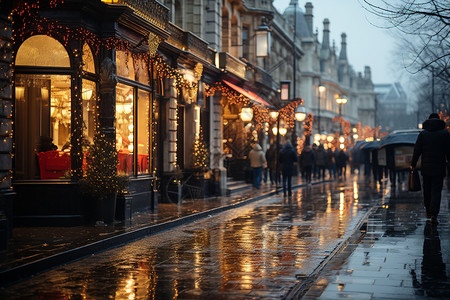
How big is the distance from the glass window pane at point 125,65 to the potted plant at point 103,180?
2.95m

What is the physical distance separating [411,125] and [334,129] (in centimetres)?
10002

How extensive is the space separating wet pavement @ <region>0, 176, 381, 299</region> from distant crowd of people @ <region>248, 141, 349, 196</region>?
9.53 meters

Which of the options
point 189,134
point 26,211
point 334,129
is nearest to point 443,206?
point 189,134

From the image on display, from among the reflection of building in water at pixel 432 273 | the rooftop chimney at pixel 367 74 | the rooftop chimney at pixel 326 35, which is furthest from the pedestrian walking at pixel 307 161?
the rooftop chimney at pixel 367 74

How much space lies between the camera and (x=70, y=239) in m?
12.1

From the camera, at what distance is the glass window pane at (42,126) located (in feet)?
48.6

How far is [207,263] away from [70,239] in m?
3.05

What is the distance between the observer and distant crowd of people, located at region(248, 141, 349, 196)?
2640 centimetres

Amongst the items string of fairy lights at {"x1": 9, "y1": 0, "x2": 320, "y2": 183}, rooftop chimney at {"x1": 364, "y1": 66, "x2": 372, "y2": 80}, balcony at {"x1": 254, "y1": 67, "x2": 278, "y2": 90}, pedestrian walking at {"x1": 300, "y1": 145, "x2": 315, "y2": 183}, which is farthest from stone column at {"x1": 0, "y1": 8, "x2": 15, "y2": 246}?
rooftop chimney at {"x1": 364, "y1": 66, "x2": 372, "y2": 80}

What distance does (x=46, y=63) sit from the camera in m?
15.0

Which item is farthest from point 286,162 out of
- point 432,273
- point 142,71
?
Answer: point 432,273

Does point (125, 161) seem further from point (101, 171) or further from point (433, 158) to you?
point (433, 158)

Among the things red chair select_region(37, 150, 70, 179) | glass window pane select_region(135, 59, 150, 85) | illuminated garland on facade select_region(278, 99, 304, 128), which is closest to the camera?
red chair select_region(37, 150, 70, 179)

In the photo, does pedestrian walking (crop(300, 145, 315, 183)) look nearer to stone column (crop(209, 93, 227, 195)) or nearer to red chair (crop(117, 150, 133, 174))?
stone column (crop(209, 93, 227, 195))
